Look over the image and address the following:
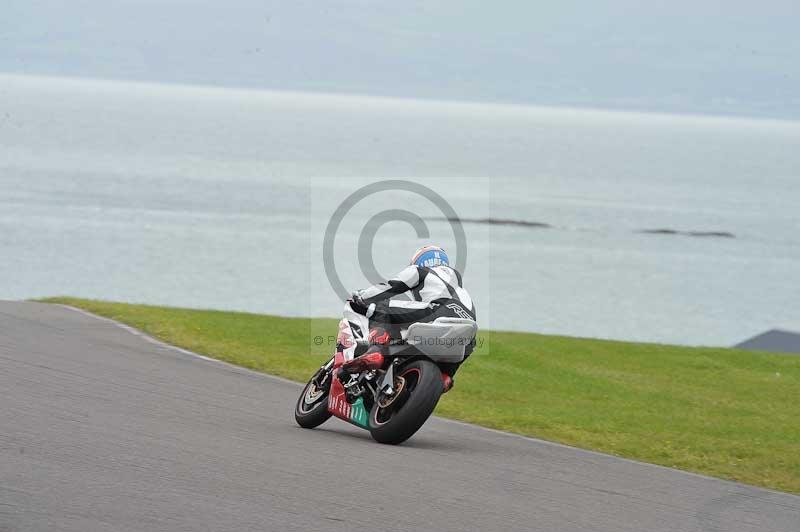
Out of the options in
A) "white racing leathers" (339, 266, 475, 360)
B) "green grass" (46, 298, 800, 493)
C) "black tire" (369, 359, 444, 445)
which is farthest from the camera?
"green grass" (46, 298, 800, 493)

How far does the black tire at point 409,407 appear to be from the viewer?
9.45 metres

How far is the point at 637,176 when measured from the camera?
176500 millimetres

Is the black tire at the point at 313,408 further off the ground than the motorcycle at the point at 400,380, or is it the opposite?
the motorcycle at the point at 400,380

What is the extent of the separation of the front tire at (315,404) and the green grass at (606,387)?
226cm

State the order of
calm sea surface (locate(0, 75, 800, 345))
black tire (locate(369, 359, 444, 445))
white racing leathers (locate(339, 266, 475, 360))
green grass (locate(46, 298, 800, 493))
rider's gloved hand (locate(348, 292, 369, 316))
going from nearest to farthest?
black tire (locate(369, 359, 444, 445)) → white racing leathers (locate(339, 266, 475, 360)) → rider's gloved hand (locate(348, 292, 369, 316)) → green grass (locate(46, 298, 800, 493)) → calm sea surface (locate(0, 75, 800, 345))

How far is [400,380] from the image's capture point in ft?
32.2

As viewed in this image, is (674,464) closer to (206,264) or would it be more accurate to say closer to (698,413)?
(698,413)

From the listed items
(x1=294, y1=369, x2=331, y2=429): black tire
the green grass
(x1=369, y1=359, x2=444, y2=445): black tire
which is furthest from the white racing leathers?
the green grass

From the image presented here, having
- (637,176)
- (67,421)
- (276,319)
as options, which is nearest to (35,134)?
(637,176)

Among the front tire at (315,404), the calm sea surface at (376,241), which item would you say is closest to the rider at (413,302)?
the front tire at (315,404)

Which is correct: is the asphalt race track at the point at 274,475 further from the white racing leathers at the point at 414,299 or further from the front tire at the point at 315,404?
the white racing leathers at the point at 414,299

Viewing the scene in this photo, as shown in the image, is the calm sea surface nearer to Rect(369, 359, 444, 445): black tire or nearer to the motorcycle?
the motorcycle

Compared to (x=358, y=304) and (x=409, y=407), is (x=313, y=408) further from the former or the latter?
(x=409, y=407)

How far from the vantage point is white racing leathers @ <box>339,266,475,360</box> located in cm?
993
